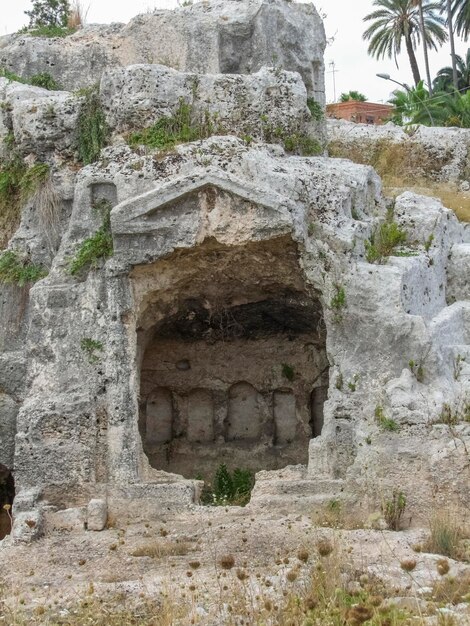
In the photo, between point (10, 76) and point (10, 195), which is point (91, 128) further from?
point (10, 76)

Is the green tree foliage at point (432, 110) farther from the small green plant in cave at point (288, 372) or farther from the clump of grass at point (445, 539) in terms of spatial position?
the clump of grass at point (445, 539)

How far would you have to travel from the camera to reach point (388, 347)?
482 inches

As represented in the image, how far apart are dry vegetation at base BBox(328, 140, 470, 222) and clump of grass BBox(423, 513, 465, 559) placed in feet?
29.8

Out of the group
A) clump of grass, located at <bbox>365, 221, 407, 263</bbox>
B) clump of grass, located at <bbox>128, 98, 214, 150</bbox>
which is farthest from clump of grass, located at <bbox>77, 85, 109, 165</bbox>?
clump of grass, located at <bbox>365, 221, 407, 263</bbox>

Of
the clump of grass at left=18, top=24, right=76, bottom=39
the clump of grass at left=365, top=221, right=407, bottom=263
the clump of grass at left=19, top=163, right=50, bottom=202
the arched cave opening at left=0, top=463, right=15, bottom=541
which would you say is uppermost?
the clump of grass at left=18, top=24, right=76, bottom=39

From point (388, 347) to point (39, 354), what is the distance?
164 inches

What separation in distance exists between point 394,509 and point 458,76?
92.9 feet

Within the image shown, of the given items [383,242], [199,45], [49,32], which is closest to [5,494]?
[383,242]

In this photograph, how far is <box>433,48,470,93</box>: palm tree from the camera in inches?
1417

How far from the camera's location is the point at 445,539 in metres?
9.64

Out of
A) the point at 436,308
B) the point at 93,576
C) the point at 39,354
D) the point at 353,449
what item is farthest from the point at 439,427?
the point at 39,354

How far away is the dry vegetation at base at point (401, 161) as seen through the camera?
18641 millimetres

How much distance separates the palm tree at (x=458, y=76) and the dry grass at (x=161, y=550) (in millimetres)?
27550

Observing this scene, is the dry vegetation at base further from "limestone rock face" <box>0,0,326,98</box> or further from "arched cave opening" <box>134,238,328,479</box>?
"arched cave opening" <box>134,238,328,479</box>
